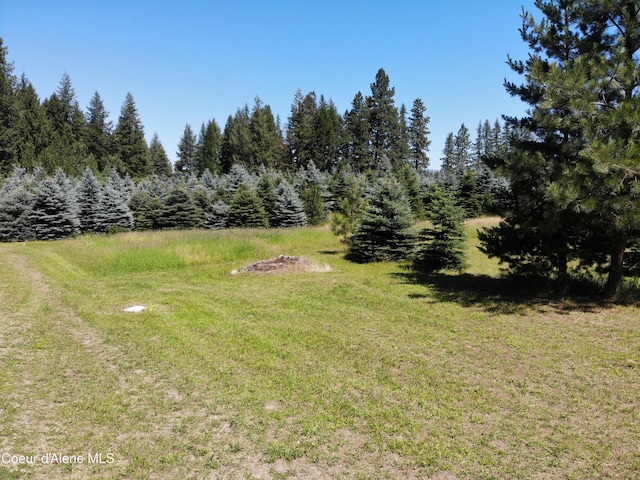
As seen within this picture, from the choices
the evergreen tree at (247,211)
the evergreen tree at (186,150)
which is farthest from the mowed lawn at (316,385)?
the evergreen tree at (186,150)

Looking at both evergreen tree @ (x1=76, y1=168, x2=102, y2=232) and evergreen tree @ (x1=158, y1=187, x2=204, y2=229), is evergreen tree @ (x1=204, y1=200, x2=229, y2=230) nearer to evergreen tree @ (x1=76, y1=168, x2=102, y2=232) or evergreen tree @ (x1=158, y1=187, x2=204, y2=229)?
evergreen tree @ (x1=158, y1=187, x2=204, y2=229)

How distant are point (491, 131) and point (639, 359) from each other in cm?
8379

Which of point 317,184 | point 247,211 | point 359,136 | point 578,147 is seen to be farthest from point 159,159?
point 578,147

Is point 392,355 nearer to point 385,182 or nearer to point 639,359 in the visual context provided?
point 639,359

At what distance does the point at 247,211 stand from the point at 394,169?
2984 centimetres

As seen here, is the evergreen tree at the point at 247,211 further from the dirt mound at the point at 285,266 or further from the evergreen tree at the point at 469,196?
the evergreen tree at the point at 469,196

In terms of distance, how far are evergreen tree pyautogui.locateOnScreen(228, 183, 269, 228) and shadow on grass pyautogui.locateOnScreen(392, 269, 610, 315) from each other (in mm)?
17878

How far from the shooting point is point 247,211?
2848cm

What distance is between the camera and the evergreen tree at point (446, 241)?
13.3 m

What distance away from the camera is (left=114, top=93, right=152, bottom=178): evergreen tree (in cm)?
5700

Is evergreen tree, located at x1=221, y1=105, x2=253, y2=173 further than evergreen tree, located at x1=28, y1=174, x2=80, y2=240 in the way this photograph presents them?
Yes

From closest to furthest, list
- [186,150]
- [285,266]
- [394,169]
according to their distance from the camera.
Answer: [285,266] → [394,169] → [186,150]

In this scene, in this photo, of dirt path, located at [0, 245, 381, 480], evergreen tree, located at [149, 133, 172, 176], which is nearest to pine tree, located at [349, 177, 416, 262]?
dirt path, located at [0, 245, 381, 480]

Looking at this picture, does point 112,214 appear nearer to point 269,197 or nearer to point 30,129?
point 269,197
